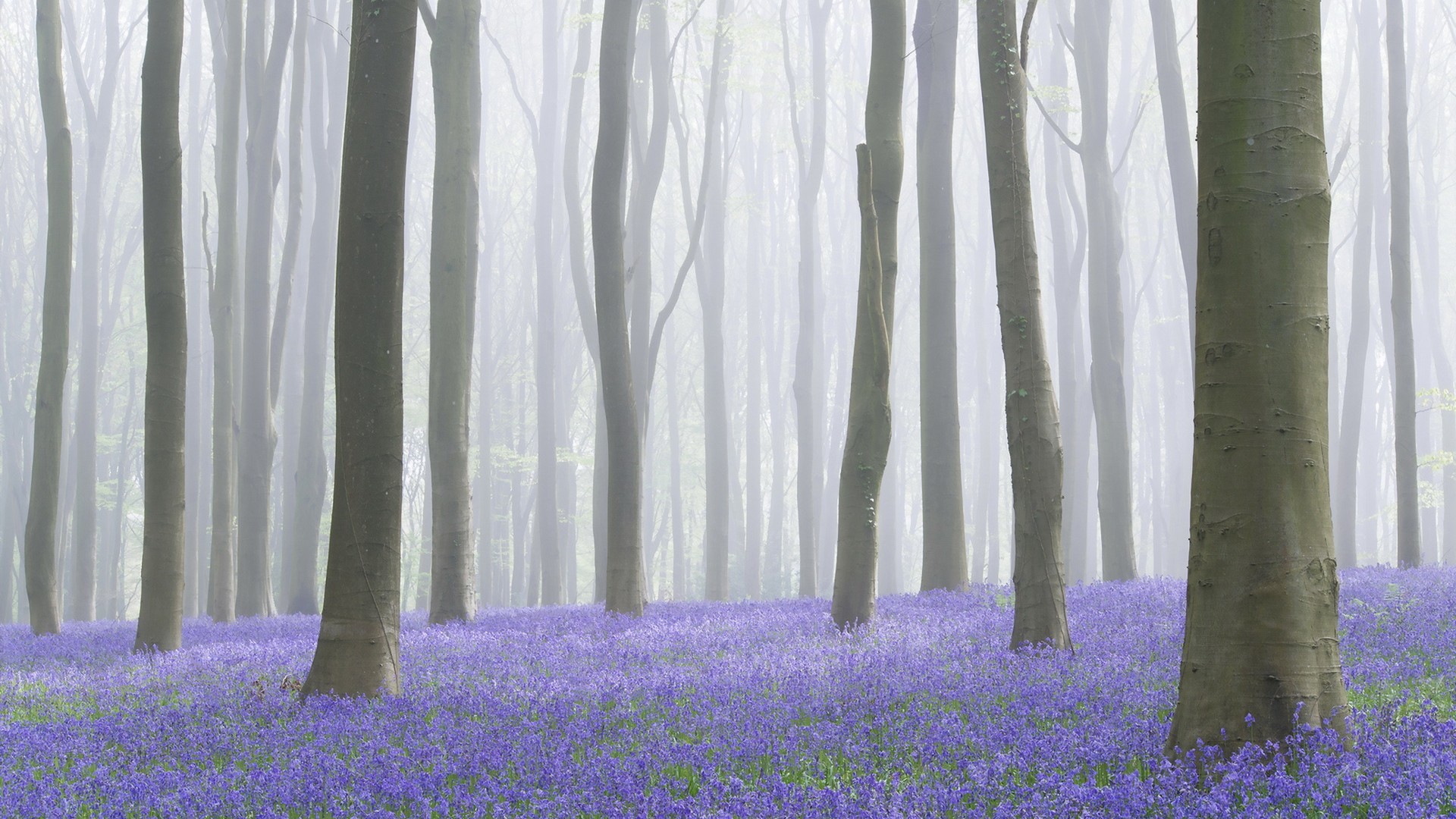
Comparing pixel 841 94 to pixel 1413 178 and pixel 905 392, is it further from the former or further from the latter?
pixel 1413 178

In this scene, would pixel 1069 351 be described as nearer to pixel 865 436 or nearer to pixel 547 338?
pixel 547 338

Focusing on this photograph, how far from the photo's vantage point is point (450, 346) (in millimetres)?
12242

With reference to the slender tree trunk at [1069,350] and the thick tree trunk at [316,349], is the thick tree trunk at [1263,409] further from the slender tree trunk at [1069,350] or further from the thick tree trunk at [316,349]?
the slender tree trunk at [1069,350]

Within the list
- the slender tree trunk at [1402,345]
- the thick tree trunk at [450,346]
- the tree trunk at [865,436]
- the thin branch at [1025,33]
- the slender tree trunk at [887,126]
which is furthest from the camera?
the slender tree trunk at [1402,345]

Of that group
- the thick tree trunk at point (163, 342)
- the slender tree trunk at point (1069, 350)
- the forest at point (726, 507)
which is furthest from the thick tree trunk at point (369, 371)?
the slender tree trunk at point (1069, 350)

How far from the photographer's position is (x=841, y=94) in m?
47.3

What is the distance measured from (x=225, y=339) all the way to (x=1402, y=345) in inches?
718

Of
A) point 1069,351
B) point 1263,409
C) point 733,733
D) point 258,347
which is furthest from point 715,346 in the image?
point 1263,409

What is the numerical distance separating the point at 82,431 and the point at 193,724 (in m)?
22.3

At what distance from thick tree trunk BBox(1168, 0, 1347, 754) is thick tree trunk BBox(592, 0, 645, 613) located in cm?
832

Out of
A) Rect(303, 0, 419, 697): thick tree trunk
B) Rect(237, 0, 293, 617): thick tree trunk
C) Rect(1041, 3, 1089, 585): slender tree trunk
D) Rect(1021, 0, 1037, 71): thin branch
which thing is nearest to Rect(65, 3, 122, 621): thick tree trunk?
Rect(237, 0, 293, 617): thick tree trunk

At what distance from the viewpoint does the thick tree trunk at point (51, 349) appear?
1325cm

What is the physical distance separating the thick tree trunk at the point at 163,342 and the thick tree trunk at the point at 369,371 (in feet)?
10.7

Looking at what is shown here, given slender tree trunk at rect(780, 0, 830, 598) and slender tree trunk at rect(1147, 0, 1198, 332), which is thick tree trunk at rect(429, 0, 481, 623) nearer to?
slender tree trunk at rect(1147, 0, 1198, 332)
